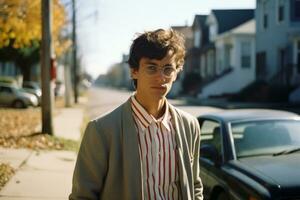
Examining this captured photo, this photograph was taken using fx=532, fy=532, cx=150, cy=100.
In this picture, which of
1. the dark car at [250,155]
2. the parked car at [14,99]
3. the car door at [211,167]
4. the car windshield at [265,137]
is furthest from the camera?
the parked car at [14,99]

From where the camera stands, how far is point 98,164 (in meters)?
2.88

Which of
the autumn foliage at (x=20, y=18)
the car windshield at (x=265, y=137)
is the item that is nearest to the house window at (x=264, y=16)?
the autumn foliage at (x=20, y=18)

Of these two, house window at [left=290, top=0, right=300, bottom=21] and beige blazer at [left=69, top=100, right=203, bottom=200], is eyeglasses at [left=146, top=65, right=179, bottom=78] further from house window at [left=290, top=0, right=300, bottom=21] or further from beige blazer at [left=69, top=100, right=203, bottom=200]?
house window at [left=290, top=0, right=300, bottom=21]

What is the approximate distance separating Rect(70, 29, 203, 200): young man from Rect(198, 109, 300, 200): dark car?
191 centimetres

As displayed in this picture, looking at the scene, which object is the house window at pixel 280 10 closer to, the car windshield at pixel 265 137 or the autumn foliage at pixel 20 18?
the autumn foliage at pixel 20 18

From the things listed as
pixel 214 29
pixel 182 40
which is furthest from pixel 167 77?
pixel 214 29

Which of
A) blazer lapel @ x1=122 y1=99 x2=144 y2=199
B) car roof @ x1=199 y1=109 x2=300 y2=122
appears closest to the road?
car roof @ x1=199 y1=109 x2=300 y2=122

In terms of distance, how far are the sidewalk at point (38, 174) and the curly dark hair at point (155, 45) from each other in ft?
15.2

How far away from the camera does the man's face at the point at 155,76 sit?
9.66 feet

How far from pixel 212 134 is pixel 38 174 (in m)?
3.28

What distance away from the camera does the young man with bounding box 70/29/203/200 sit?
9.40 feet

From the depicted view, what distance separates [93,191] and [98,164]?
151 millimetres

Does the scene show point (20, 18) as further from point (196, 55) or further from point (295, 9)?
point (196, 55)

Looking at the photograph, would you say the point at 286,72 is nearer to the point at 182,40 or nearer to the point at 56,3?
the point at 56,3
